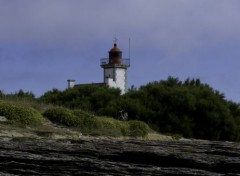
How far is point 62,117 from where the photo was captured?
81.7 ft

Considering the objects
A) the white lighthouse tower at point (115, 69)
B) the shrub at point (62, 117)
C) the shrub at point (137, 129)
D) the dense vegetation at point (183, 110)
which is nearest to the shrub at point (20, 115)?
the shrub at point (62, 117)

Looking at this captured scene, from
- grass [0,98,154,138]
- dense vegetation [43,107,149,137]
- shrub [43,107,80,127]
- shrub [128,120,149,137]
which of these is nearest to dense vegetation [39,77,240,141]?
shrub [128,120,149,137]

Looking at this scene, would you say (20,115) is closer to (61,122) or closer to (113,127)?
(61,122)

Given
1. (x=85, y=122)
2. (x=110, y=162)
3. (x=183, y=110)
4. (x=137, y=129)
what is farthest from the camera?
(x=183, y=110)

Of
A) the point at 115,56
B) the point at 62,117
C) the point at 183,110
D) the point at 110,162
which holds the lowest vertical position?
the point at 110,162

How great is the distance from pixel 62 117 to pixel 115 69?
149 feet

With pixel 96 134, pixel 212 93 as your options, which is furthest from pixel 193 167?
pixel 212 93

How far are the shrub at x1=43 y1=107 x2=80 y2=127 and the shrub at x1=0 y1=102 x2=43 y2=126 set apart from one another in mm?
1901

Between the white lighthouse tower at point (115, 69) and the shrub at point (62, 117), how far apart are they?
4316 centimetres

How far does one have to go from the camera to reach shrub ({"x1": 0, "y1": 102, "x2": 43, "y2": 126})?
21773 mm

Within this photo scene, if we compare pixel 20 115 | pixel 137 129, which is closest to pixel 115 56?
pixel 137 129

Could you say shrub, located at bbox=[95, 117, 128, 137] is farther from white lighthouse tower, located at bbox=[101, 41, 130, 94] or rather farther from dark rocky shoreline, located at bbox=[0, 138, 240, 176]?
white lighthouse tower, located at bbox=[101, 41, 130, 94]

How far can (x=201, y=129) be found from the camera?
125 feet

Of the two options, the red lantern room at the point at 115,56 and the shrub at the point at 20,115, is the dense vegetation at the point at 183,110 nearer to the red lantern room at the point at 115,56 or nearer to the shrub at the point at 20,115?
the shrub at the point at 20,115
